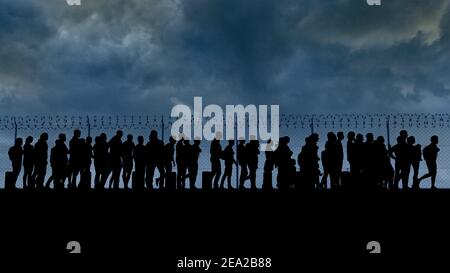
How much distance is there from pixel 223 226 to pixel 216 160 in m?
2.98

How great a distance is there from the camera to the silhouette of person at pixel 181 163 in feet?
58.5

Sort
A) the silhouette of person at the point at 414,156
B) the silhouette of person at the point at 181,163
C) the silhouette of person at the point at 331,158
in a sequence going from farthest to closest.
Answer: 1. the silhouette of person at the point at 181,163
2. the silhouette of person at the point at 414,156
3. the silhouette of person at the point at 331,158

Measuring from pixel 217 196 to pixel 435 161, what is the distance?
235 inches

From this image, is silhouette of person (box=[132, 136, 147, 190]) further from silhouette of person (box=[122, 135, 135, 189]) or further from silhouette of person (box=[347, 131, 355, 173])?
silhouette of person (box=[347, 131, 355, 173])

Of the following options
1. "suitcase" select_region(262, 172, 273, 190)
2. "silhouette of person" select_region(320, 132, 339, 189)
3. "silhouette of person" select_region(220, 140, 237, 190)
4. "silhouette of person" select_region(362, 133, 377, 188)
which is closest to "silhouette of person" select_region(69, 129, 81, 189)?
"silhouette of person" select_region(220, 140, 237, 190)

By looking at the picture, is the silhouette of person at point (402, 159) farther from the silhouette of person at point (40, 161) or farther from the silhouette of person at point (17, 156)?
the silhouette of person at point (17, 156)

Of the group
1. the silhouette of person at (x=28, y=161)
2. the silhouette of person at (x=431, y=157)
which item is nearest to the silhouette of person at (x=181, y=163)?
the silhouette of person at (x=28, y=161)

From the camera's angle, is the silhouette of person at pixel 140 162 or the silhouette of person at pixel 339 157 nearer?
the silhouette of person at pixel 339 157

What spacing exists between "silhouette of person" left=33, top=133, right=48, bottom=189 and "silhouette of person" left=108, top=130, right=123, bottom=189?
177 cm

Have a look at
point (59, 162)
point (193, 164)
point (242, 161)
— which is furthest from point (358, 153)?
point (59, 162)

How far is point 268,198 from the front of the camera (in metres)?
16.1
